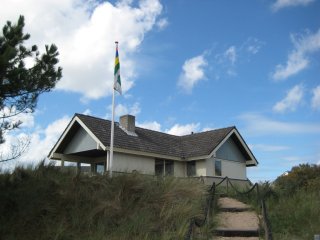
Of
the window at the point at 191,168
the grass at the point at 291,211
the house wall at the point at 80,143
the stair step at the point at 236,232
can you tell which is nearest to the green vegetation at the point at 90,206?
the stair step at the point at 236,232

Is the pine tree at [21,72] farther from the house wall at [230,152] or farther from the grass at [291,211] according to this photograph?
the house wall at [230,152]

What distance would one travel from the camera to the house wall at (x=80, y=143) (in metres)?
27.8

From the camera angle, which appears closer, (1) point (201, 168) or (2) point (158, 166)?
(1) point (201, 168)

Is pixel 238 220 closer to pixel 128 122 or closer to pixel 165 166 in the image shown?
pixel 128 122

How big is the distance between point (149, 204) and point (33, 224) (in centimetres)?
368

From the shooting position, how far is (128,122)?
30.0 m

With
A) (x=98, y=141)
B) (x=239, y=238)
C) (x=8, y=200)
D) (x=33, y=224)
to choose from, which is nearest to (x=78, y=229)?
(x=33, y=224)

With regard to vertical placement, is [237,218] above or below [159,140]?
below

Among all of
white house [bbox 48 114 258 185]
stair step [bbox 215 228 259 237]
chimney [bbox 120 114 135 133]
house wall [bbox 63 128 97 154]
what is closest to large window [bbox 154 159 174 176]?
white house [bbox 48 114 258 185]

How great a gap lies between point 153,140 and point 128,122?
2350 millimetres

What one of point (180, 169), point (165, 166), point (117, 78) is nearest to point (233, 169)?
point (180, 169)

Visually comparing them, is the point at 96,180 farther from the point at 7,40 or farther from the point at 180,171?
the point at 180,171

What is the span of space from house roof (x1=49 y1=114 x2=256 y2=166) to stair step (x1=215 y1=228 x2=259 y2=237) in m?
13.9

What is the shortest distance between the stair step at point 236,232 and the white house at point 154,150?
1348 cm
